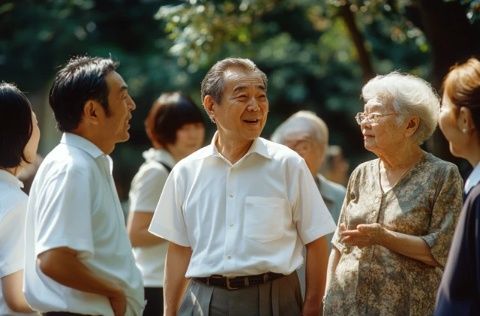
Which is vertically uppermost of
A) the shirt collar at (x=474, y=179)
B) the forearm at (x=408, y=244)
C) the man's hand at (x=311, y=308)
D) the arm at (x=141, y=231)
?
the shirt collar at (x=474, y=179)

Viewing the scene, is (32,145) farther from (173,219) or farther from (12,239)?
(173,219)

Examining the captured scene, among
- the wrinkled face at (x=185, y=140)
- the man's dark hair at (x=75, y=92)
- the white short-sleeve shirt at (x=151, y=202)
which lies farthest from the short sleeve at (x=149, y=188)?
the man's dark hair at (x=75, y=92)

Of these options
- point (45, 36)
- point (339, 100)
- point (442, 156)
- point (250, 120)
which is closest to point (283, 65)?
point (339, 100)

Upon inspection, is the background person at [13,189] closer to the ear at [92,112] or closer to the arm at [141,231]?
the ear at [92,112]

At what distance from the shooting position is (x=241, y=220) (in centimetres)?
521

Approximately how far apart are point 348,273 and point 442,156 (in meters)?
2.49

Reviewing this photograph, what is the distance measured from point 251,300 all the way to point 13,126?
1.42m

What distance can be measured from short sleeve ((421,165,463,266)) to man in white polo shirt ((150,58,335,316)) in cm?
56

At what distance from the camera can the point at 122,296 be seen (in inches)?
181

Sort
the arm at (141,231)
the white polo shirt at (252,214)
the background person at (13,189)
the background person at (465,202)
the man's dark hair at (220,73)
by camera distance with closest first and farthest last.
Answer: the background person at (465,202)
the background person at (13,189)
the white polo shirt at (252,214)
the man's dark hair at (220,73)
the arm at (141,231)

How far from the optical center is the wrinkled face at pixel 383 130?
16.8 ft

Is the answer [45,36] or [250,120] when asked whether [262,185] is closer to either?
[250,120]

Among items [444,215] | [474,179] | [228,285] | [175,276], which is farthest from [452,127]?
[175,276]

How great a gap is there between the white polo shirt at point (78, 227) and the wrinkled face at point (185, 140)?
2.48 meters
